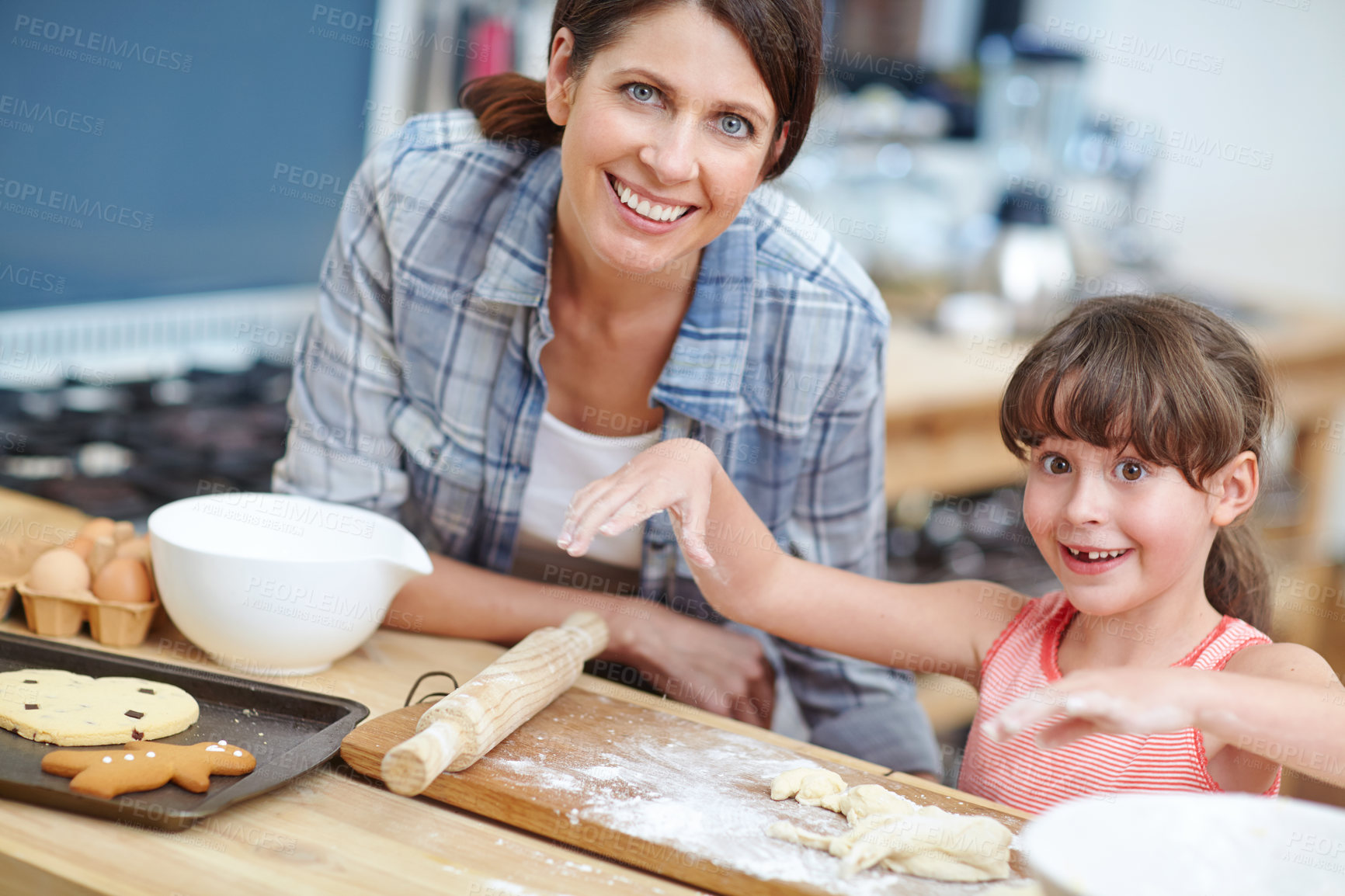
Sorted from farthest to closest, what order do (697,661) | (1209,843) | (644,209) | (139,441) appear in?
(139,441) → (697,661) → (644,209) → (1209,843)

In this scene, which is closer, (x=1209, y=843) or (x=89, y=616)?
(x=1209, y=843)

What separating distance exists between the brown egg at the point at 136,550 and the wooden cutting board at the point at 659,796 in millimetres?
374

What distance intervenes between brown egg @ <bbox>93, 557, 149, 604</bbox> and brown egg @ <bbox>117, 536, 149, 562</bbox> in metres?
0.02

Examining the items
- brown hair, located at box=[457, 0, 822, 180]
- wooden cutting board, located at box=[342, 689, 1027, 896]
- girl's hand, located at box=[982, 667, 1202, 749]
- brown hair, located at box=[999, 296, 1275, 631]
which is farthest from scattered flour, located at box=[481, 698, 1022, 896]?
brown hair, located at box=[457, 0, 822, 180]

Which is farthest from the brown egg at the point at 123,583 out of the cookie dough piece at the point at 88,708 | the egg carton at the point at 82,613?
the cookie dough piece at the point at 88,708

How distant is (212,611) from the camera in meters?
1.13

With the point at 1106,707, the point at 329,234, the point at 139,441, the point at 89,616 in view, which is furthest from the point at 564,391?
the point at 329,234

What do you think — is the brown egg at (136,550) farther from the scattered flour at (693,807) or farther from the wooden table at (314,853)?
the scattered flour at (693,807)

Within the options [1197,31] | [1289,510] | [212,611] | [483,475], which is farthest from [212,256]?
[1197,31]

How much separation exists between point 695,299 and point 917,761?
0.60 m

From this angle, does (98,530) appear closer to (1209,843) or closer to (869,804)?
(869,804)

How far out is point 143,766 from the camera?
898 millimetres

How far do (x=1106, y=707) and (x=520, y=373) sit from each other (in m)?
0.82

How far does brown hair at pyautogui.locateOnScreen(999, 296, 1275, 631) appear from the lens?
3.43ft
